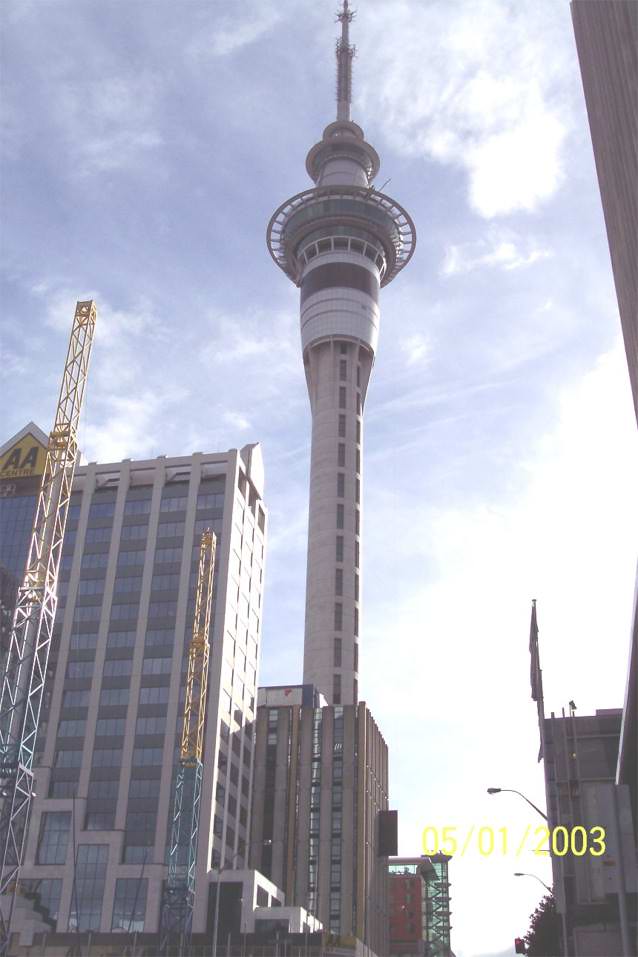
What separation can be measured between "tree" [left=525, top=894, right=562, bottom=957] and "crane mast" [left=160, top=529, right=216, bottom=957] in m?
39.3

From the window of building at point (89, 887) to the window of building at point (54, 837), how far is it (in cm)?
238

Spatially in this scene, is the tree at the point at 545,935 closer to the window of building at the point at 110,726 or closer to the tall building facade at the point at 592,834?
the tall building facade at the point at 592,834

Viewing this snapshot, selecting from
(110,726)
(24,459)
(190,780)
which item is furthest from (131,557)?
(190,780)

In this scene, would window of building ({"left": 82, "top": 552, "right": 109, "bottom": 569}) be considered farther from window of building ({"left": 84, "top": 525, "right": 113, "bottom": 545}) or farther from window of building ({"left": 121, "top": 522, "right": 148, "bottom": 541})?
window of building ({"left": 121, "top": 522, "right": 148, "bottom": 541})

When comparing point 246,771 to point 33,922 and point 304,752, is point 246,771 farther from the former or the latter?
point 33,922

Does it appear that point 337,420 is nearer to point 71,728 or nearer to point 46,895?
point 71,728

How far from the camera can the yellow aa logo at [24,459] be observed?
156625 millimetres

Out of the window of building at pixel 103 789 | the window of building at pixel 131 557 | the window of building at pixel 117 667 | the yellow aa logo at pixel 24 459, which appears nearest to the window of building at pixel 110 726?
the window of building at pixel 117 667

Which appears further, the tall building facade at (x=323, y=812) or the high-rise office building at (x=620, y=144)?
the tall building facade at (x=323, y=812)

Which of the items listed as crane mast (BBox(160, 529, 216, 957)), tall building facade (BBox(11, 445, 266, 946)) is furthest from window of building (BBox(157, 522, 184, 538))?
crane mast (BBox(160, 529, 216, 957))

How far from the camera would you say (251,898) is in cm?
11100

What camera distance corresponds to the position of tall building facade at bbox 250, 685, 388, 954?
12975 cm

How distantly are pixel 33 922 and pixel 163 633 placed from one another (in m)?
37.5

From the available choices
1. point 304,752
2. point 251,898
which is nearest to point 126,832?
point 251,898
